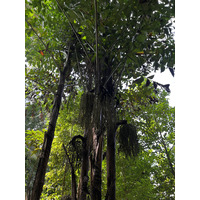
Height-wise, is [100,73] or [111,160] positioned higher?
[100,73]

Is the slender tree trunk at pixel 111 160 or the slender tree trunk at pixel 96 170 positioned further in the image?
the slender tree trunk at pixel 111 160

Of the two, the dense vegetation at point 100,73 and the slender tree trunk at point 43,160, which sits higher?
the dense vegetation at point 100,73

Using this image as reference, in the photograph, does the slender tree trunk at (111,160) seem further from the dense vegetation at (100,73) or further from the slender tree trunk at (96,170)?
the slender tree trunk at (96,170)

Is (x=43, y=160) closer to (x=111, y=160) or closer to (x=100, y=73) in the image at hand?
(x=111, y=160)

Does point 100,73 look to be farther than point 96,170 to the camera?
Yes

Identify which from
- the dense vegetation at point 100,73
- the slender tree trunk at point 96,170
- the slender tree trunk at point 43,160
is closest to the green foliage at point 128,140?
the dense vegetation at point 100,73

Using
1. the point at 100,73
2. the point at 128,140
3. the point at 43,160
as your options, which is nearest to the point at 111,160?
the point at 128,140

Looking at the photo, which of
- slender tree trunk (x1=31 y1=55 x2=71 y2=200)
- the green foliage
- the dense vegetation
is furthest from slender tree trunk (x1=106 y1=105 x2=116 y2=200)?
slender tree trunk (x1=31 y1=55 x2=71 y2=200)

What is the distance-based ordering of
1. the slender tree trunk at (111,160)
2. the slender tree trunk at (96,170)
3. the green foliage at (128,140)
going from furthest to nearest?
the green foliage at (128,140)
the slender tree trunk at (111,160)
the slender tree trunk at (96,170)

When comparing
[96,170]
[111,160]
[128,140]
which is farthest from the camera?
[128,140]

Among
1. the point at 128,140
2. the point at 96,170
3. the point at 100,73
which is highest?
the point at 100,73

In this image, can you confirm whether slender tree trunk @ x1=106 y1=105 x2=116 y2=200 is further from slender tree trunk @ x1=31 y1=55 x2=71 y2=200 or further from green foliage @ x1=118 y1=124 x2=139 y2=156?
slender tree trunk @ x1=31 y1=55 x2=71 y2=200

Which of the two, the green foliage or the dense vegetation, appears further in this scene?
the green foliage
